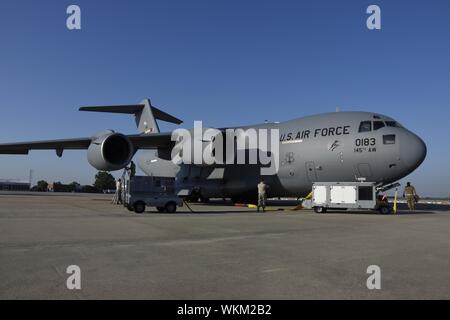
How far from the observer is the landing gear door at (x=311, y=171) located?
1942cm

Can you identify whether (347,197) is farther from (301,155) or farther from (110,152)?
(110,152)

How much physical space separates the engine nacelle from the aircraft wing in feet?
8.99

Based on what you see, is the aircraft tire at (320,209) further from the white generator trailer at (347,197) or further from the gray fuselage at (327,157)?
the gray fuselage at (327,157)

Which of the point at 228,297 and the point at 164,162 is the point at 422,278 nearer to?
the point at 228,297

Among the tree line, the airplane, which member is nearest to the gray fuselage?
the airplane

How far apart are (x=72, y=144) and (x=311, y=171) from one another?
14.2 meters

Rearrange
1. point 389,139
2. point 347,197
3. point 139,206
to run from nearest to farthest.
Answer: point 139,206 < point 347,197 < point 389,139

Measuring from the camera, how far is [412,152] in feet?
55.1

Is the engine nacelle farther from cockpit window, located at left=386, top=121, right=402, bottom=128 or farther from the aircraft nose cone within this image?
the aircraft nose cone

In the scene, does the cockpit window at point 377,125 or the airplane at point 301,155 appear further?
the cockpit window at point 377,125

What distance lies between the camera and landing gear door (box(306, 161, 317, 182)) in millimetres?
19422

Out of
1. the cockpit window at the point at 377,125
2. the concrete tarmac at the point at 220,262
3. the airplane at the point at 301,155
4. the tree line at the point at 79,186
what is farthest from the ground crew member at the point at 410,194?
the tree line at the point at 79,186

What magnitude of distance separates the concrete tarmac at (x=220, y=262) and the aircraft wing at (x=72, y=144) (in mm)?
13356

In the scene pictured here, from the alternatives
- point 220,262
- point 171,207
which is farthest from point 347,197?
point 220,262
